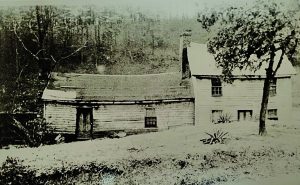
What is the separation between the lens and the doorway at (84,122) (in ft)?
7.40

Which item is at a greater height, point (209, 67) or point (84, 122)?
point (209, 67)

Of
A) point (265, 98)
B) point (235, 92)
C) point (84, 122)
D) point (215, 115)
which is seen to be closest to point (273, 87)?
point (265, 98)

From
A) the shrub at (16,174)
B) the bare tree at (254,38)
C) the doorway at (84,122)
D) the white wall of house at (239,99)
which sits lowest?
the shrub at (16,174)

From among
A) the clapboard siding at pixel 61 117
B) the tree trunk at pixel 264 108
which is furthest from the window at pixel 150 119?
the tree trunk at pixel 264 108

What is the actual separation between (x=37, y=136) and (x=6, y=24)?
1.62ft

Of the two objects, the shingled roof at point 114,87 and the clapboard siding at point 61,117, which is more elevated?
the shingled roof at point 114,87

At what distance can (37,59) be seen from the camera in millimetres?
2279

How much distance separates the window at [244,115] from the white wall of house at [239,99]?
1 cm

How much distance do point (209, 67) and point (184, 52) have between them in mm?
→ 126

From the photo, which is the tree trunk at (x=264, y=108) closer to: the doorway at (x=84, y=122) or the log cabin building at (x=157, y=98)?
the log cabin building at (x=157, y=98)

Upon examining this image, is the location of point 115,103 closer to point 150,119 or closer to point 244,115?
point 150,119

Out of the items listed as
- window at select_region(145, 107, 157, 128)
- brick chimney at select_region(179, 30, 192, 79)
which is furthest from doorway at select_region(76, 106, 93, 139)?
brick chimney at select_region(179, 30, 192, 79)

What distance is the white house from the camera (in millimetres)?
2258

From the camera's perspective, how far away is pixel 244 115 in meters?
2.28
